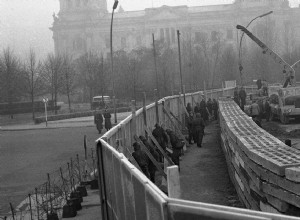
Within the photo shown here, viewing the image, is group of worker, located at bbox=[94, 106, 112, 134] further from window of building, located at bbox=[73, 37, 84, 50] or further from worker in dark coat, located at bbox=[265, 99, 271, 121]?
window of building, located at bbox=[73, 37, 84, 50]

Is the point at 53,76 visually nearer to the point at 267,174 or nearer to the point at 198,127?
the point at 198,127

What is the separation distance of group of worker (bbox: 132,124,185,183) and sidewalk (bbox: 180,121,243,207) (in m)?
0.59

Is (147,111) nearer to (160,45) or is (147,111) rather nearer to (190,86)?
(190,86)

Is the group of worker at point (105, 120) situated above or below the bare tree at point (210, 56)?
below

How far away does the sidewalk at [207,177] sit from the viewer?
12.4m

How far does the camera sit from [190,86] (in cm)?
7238

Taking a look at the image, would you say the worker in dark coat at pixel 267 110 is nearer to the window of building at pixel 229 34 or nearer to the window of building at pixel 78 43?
the window of building at pixel 229 34

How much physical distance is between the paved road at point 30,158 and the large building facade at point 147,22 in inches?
3459

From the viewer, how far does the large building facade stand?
127 metres

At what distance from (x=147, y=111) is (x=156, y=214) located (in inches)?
550

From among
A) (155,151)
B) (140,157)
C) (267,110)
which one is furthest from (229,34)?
(140,157)

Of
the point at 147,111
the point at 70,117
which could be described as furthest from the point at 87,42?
the point at 147,111

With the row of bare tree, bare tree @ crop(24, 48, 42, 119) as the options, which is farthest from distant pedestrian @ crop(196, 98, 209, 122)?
bare tree @ crop(24, 48, 42, 119)

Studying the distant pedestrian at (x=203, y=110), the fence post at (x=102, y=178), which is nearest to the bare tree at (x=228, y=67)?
the distant pedestrian at (x=203, y=110)
